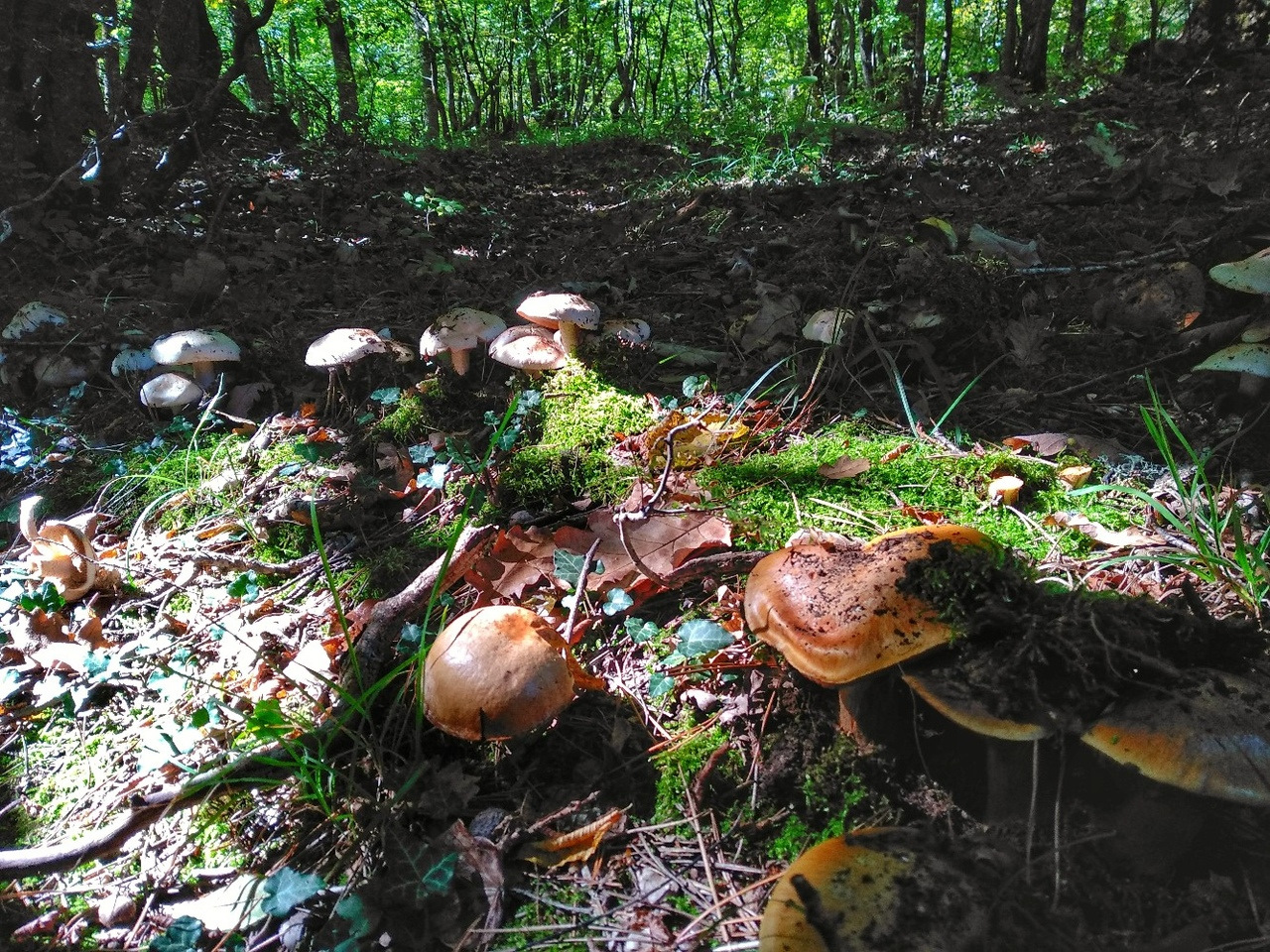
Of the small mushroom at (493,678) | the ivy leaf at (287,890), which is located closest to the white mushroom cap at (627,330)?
the small mushroom at (493,678)

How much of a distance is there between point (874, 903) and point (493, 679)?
3.09ft

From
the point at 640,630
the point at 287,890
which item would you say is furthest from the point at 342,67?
the point at 287,890

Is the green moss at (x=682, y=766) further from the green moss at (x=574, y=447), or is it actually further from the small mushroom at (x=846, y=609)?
the green moss at (x=574, y=447)

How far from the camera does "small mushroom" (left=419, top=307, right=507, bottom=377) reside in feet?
12.3

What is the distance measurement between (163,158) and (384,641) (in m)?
6.24

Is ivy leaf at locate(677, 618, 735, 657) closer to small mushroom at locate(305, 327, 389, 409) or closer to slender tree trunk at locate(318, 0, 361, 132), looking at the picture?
small mushroom at locate(305, 327, 389, 409)

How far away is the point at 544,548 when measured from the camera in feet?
8.40

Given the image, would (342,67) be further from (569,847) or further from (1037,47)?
(569,847)

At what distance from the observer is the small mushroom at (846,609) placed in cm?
155

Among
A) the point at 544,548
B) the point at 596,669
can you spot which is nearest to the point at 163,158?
the point at 544,548

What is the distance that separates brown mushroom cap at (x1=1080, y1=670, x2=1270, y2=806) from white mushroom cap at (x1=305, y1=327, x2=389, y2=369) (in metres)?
3.27

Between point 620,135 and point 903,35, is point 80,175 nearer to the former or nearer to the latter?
point 620,135

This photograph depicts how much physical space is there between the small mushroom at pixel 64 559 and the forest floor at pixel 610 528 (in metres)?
0.08

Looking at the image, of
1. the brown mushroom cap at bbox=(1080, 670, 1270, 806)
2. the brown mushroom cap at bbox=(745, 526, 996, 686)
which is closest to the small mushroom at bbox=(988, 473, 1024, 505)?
the brown mushroom cap at bbox=(745, 526, 996, 686)
